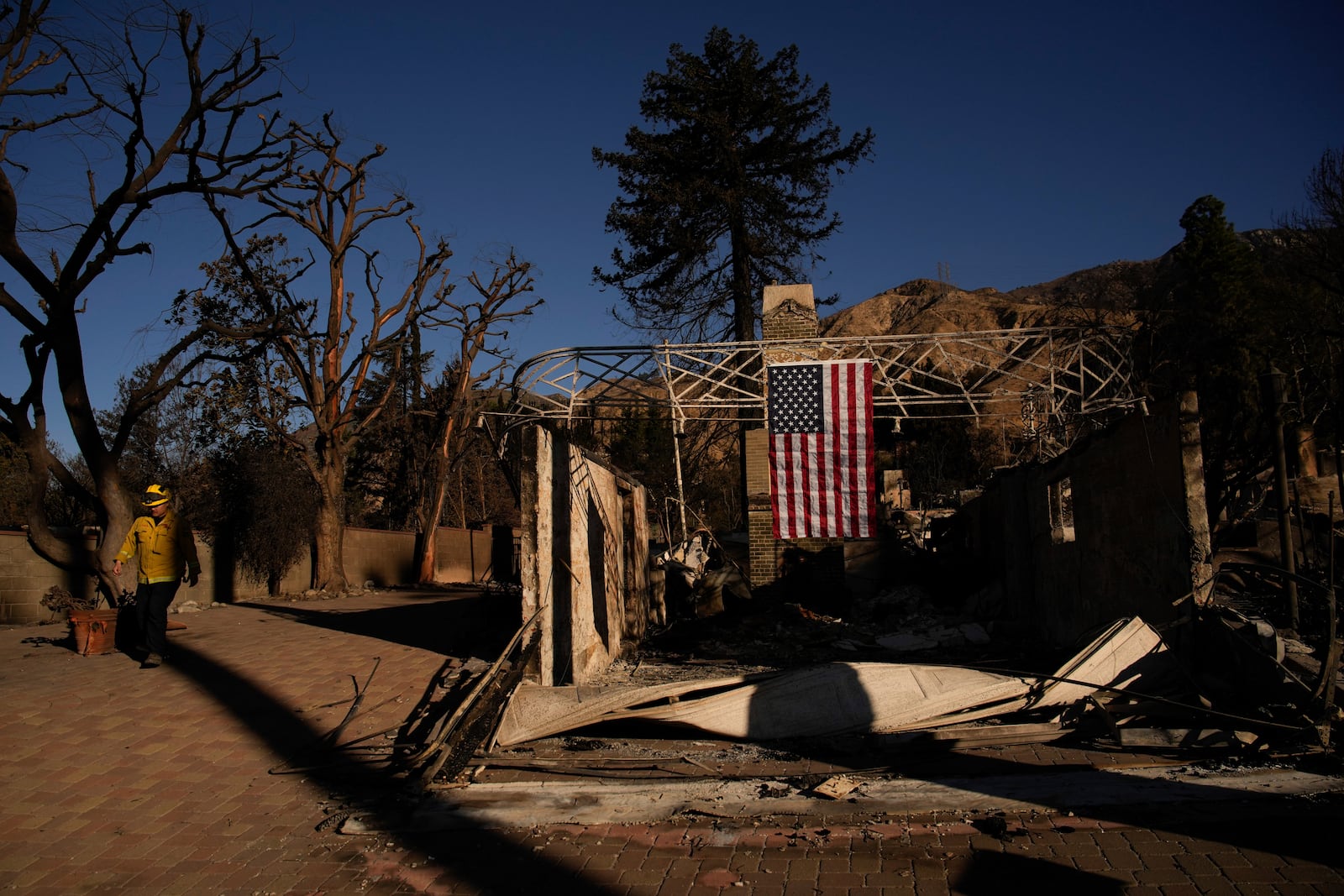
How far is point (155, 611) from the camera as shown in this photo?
8.08 metres

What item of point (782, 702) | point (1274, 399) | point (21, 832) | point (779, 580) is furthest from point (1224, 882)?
point (779, 580)

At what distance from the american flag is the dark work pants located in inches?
296

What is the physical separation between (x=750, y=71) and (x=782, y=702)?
19.9 meters

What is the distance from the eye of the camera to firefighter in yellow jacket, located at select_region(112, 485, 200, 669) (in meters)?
8.02

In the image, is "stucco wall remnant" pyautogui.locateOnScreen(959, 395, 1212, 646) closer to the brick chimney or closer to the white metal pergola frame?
the white metal pergola frame

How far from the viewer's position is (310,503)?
1859 cm

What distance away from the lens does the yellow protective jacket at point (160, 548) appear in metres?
8.02

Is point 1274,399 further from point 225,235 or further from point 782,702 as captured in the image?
point 225,235

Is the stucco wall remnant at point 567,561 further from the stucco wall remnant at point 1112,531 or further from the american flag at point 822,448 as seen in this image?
the stucco wall remnant at point 1112,531

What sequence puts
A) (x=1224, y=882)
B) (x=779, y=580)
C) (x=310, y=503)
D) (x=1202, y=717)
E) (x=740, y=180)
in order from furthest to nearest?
(x=740, y=180) → (x=310, y=503) → (x=779, y=580) → (x=1202, y=717) → (x=1224, y=882)

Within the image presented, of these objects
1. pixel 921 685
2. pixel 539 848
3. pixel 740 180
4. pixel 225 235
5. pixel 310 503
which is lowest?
pixel 539 848

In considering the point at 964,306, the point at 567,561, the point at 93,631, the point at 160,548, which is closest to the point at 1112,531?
the point at 567,561

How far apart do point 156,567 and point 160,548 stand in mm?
176

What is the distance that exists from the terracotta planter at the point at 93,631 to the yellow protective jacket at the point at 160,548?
34.4 inches
